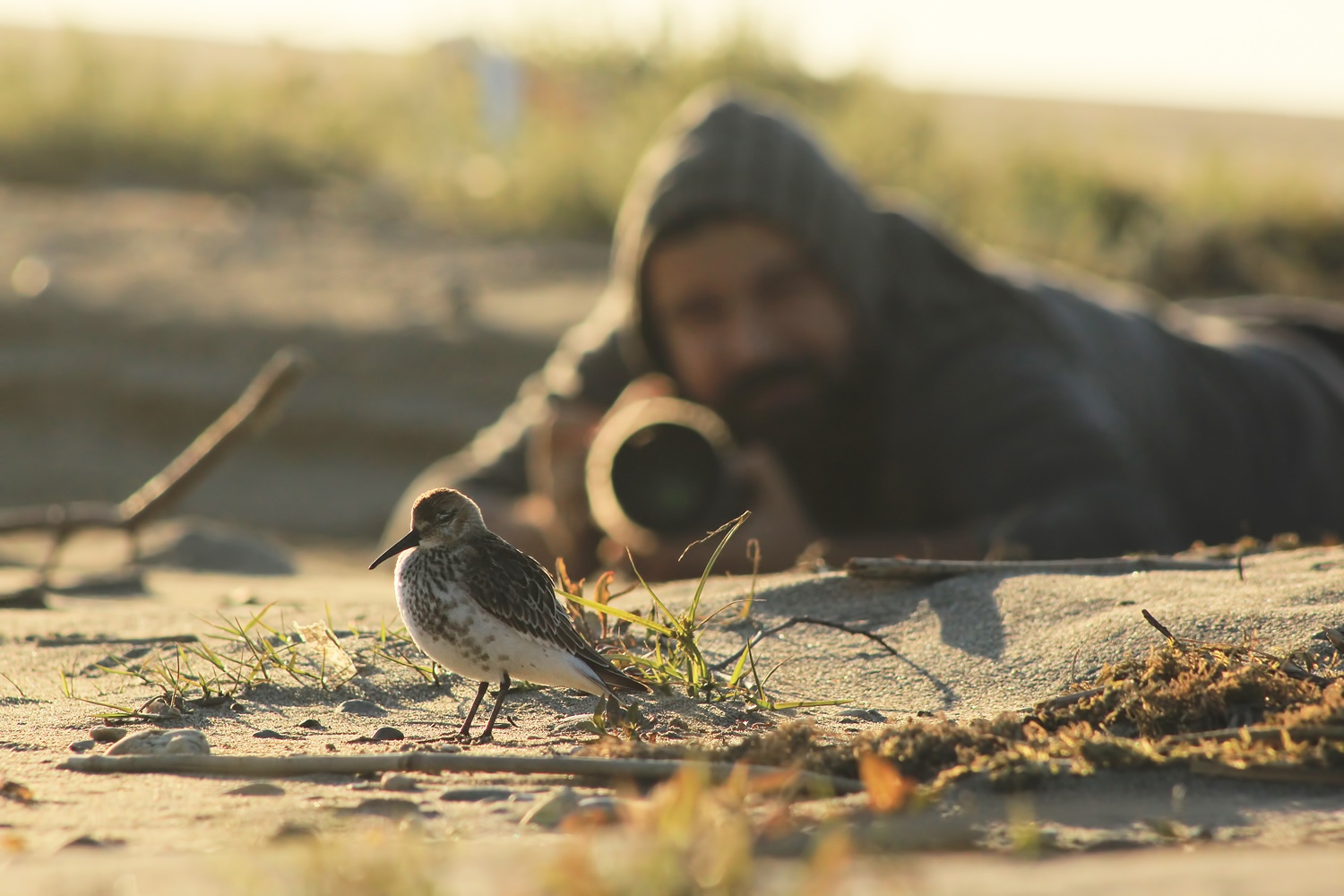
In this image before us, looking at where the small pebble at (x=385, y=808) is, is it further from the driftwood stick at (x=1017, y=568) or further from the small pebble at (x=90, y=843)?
the driftwood stick at (x=1017, y=568)

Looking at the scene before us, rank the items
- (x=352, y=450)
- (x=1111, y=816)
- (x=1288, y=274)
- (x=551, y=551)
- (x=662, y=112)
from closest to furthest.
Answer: (x=1111, y=816) → (x=551, y=551) → (x=352, y=450) → (x=1288, y=274) → (x=662, y=112)

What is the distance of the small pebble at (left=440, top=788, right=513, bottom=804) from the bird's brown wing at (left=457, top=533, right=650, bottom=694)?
1.63 ft

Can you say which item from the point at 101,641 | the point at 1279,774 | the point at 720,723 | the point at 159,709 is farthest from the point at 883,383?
A: the point at 1279,774

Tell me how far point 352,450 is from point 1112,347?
5.98 meters

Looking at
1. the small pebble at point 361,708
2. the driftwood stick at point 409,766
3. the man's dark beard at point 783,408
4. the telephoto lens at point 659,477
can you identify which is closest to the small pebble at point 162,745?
the driftwood stick at point 409,766

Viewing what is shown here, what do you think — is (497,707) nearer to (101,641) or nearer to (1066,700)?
(1066,700)

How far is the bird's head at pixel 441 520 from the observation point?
2963 millimetres

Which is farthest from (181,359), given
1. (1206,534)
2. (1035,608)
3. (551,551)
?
(1035,608)

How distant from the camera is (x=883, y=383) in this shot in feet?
22.2

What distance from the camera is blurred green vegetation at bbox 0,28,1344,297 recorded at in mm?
14453

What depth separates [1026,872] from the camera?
67.3 inches

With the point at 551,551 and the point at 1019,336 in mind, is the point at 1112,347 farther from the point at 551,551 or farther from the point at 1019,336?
the point at 551,551

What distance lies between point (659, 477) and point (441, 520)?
184 centimetres

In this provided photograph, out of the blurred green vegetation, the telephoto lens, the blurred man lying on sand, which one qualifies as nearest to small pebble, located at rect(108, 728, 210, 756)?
the telephoto lens
